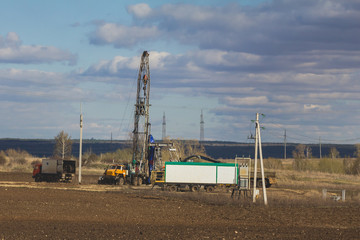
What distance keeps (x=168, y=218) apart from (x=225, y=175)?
2252 cm

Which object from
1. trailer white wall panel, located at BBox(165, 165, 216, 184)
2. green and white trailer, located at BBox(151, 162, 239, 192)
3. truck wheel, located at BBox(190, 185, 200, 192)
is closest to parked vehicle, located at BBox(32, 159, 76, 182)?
green and white trailer, located at BBox(151, 162, 239, 192)

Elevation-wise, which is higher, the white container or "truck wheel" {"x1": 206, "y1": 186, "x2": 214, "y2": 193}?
the white container

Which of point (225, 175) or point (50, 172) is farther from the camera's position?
point (50, 172)

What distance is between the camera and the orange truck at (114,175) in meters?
57.0

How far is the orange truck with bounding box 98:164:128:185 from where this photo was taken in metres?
57.0

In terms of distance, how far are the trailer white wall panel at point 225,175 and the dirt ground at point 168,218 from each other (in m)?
10.0

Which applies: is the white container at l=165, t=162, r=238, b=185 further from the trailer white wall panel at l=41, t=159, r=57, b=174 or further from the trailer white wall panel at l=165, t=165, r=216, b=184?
the trailer white wall panel at l=41, t=159, r=57, b=174

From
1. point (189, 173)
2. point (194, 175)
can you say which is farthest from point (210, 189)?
point (189, 173)

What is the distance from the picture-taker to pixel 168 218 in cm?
2844

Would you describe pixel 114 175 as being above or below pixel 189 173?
below

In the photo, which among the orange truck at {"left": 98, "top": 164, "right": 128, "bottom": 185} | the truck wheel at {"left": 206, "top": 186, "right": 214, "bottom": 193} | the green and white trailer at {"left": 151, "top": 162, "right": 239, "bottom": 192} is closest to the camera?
the green and white trailer at {"left": 151, "top": 162, "right": 239, "bottom": 192}

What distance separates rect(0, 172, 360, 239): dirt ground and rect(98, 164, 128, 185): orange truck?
627 inches

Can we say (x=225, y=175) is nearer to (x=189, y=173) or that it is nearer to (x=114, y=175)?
(x=189, y=173)

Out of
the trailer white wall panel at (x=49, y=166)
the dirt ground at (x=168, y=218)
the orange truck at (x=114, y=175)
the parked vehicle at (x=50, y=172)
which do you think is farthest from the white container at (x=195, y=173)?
the trailer white wall panel at (x=49, y=166)
